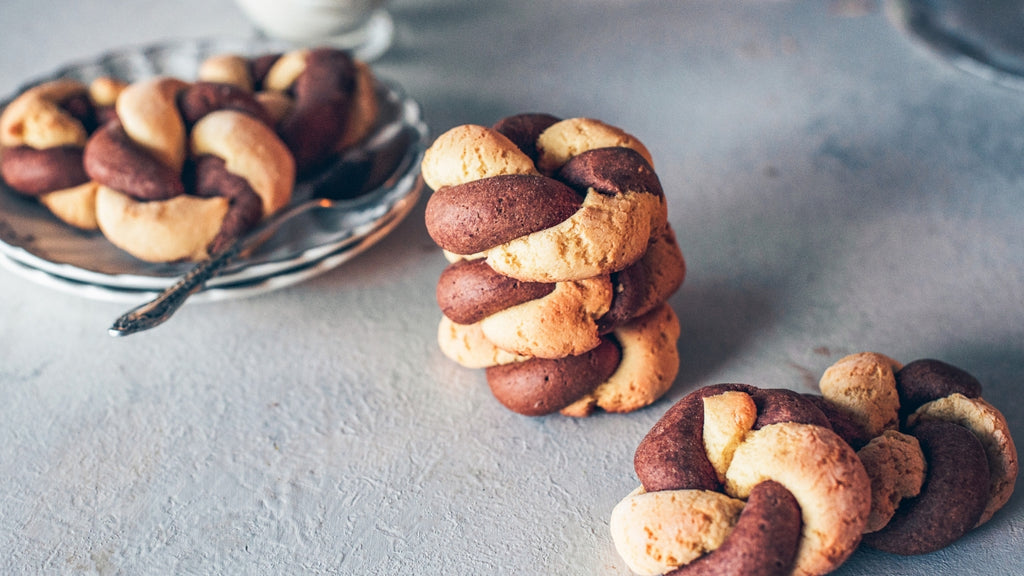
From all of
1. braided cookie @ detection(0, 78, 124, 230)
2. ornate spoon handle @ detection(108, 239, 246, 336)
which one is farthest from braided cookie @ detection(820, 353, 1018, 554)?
braided cookie @ detection(0, 78, 124, 230)

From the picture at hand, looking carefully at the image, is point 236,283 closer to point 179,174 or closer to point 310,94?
point 179,174

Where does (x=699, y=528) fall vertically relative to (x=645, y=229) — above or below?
below

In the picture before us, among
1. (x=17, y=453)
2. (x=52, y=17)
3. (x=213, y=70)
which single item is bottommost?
(x=17, y=453)

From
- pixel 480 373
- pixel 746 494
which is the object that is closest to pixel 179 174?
pixel 480 373

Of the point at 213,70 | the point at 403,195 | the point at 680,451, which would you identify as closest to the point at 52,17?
the point at 213,70

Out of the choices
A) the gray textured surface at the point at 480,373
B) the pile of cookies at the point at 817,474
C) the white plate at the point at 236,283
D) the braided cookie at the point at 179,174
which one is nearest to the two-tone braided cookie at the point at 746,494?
the pile of cookies at the point at 817,474

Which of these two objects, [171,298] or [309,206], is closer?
[171,298]

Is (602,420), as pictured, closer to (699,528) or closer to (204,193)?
(699,528)
